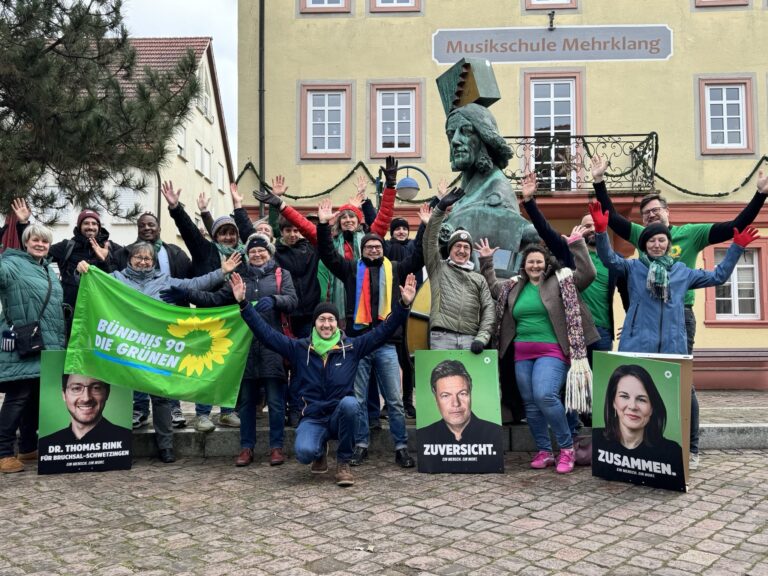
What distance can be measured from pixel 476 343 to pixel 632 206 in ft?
40.3

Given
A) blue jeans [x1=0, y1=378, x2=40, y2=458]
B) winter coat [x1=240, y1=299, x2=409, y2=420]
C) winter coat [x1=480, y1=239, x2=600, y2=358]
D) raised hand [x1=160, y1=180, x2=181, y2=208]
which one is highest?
raised hand [x1=160, y1=180, x2=181, y2=208]

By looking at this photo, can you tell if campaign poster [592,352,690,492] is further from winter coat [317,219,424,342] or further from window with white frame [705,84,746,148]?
window with white frame [705,84,746,148]

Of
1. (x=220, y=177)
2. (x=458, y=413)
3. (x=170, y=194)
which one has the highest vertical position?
(x=220, y=177)

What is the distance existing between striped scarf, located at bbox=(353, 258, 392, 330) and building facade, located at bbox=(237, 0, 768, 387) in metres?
11.5

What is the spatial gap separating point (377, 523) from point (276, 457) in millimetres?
1750

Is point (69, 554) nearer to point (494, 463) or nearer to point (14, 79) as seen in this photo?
point (494, 463)

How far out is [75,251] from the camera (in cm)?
671

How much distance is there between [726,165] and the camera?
17.4 metres

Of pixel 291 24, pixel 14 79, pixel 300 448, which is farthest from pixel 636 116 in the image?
pixel 300 448

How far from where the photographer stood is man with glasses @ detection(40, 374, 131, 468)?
5918 mm

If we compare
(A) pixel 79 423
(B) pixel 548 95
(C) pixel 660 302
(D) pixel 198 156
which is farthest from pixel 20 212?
(D) pixel 198 156

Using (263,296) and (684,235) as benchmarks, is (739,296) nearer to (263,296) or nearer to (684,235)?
(684,235)

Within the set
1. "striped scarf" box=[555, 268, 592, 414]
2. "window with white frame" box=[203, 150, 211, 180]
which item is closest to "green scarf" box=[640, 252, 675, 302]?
"striped scarf" box=[555, 268, 592, 414]

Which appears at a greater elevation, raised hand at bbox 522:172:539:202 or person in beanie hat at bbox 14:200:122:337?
raised hand at bbox 522:172:539:202
